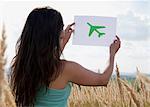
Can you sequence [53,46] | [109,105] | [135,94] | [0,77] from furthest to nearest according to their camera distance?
[109,105] < [135,94] < [0,77] < [53,46]

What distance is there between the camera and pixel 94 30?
1.54 meters

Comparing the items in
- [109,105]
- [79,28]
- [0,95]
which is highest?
[79,28]

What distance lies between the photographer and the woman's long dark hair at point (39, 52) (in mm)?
1340

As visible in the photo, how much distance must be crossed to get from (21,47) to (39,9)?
0.13 m

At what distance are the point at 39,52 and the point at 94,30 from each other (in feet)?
0.89

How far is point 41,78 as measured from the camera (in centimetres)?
135

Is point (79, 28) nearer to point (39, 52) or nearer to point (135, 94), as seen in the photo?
point (39, 52)

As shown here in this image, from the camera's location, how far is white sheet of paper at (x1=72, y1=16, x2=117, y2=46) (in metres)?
1.52

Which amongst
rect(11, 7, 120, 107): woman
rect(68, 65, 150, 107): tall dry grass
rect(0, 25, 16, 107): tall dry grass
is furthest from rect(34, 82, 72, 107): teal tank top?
rect(68, 65, 150, 107): tall dry grass

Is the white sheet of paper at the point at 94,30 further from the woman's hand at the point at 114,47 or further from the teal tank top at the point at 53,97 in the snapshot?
the teal tank top at the point at 53,97

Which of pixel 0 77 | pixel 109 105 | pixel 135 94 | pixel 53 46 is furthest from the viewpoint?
pixel 109 105

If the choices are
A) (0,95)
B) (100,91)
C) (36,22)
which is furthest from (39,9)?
(100,91)

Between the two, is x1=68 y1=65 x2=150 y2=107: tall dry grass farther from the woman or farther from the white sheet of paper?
the woman

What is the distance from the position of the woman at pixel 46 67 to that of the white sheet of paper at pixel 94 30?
6.6 inches
